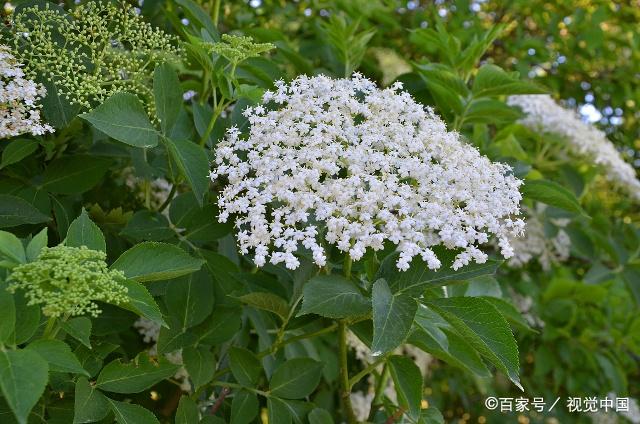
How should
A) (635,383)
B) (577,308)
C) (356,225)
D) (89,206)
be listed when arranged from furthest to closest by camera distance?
1. (635,383)
2. (577,308)
3. (89,206)
4. (356,225)

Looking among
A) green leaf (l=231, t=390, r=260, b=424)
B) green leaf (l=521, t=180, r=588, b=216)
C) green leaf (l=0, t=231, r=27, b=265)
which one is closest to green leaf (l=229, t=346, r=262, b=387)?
green leaf (l=231, t=390, r=260, b=424)

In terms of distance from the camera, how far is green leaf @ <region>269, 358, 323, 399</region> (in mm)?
1485

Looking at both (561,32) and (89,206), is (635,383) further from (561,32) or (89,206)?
(89,206)

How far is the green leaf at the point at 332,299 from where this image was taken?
1.19m

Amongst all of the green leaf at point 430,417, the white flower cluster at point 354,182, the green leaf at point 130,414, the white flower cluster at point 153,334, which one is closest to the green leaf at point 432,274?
the white flower cluster at point 354,182

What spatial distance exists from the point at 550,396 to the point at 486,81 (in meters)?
1.89

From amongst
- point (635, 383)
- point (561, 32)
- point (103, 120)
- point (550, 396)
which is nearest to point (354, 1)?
point (561, 32)

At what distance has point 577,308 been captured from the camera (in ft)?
9.48

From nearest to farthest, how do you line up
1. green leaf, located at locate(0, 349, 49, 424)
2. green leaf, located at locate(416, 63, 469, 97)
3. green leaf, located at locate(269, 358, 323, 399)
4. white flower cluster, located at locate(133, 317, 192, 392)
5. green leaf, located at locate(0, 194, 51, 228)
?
green leaf, located at locate(0, 349, 49, 424), green leaf, located at locate(0, 194, 51, 228), green leaf, located at locate(269, 358, 323, 399), white flower cluster, located at locate(133, 317, 192, 392), green leaf, located at locate(416, 63, 469, 97)

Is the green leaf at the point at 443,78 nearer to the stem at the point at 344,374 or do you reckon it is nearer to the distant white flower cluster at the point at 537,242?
the stem at the point at 344,374

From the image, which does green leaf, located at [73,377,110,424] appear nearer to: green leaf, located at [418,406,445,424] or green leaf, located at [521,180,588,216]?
green leaf, located at [418,406,445,424]

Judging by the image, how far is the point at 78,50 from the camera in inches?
55.7

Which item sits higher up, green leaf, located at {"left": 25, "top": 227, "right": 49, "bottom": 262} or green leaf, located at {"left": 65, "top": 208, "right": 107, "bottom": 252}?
green leaf, located at {"left": 25, "top": 227, "right": 49, "bottom": 262}

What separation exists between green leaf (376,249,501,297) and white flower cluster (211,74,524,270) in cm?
2
